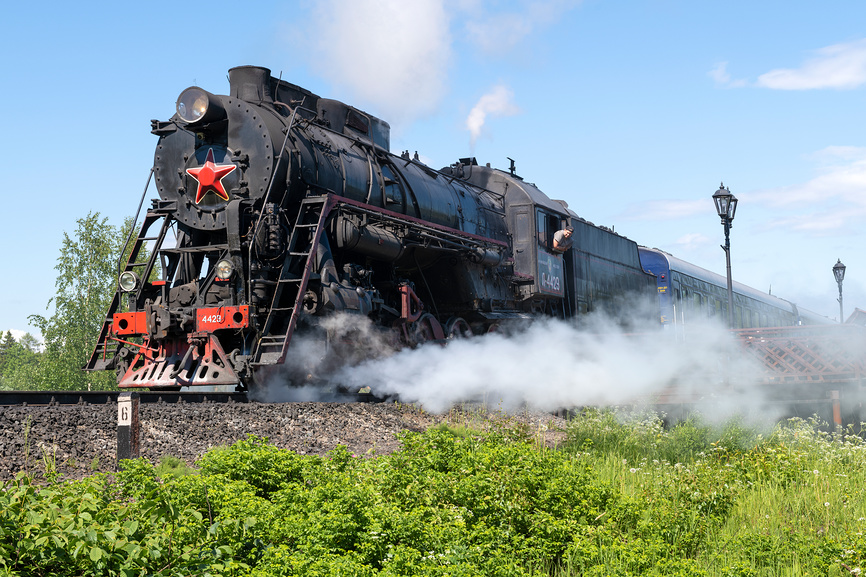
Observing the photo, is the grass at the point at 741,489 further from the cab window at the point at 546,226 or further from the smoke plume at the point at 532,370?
the cab window at the point at 546,226

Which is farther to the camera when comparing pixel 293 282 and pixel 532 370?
pixel 532 370

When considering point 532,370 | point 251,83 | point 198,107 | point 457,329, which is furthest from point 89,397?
point 532,370

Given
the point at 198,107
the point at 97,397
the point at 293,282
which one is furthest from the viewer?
the point at 198,107

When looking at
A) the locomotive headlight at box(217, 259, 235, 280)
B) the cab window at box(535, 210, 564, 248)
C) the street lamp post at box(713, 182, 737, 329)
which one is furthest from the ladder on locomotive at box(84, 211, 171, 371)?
the street lamp post at box(713, 182, 737, 329)

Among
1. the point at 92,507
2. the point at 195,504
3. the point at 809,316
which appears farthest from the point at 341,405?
the point at 809,316

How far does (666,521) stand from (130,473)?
4.44m

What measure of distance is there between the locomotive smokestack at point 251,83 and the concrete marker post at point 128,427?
23.0ft

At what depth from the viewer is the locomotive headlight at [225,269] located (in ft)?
38.9

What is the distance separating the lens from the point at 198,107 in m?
12.1

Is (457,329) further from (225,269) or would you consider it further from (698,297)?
(698,297)

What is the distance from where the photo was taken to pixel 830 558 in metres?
6.14

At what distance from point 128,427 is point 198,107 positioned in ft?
20.9

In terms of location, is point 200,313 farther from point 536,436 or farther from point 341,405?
point 536,436

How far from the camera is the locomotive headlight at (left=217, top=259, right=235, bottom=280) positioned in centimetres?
1185
